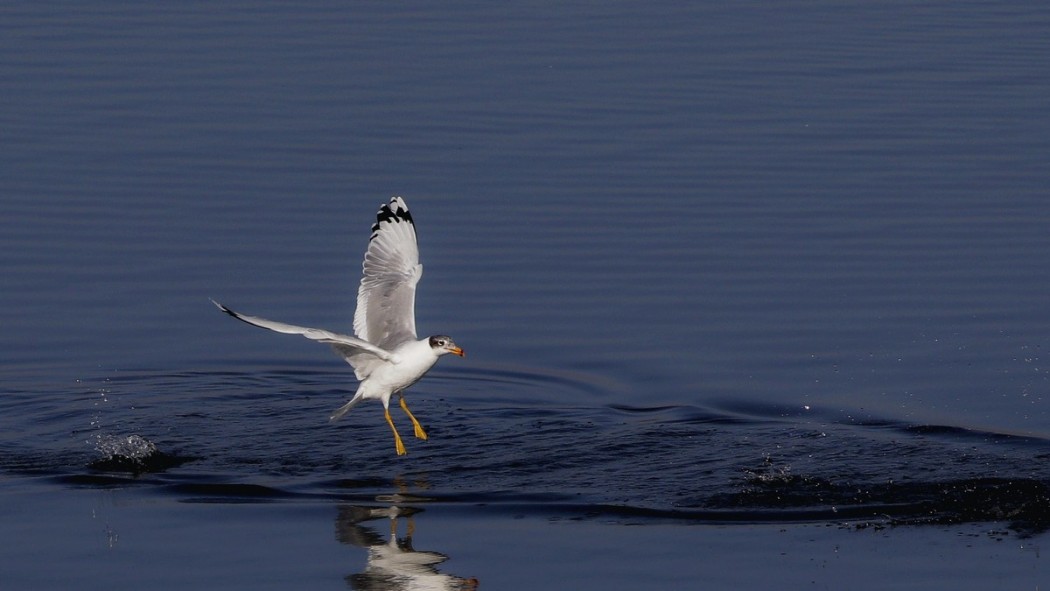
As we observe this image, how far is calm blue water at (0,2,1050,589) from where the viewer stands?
1058cm

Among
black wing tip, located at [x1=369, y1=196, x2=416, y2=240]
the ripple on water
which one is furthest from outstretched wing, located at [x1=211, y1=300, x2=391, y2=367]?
black wing tip, located at [x1=369, y1=196, x2=416, y2=240]

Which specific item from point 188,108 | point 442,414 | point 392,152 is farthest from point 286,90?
point 442,414

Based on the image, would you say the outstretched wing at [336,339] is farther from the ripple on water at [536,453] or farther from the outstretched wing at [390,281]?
the ripple on water at [536,453]

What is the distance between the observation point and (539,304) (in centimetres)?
1577

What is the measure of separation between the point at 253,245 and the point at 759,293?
15.5ft

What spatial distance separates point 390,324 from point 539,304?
2637mm

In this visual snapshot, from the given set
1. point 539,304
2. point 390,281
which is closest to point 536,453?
point 390,281

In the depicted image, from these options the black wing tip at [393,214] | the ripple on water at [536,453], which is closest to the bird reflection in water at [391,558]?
the ripple on water at [536,453]

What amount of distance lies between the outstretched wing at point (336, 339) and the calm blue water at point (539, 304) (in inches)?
22.7

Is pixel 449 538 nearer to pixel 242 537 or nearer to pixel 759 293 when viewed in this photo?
pixel 242 537

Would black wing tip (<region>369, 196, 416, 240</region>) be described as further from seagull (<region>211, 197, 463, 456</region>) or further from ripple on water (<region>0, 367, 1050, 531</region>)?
ripple on water (<region>0, 367, 1050, 531</region>)

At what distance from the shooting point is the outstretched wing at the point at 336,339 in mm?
10930

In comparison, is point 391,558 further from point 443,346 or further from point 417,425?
point 417,425

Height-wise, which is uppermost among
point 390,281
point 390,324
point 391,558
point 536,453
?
point 390,281
